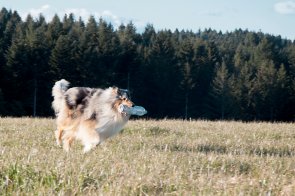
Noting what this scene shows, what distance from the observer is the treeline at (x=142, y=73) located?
2069 inches

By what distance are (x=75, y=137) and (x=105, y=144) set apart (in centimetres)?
64

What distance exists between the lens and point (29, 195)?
4.66 m

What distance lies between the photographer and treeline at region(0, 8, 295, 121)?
172ft

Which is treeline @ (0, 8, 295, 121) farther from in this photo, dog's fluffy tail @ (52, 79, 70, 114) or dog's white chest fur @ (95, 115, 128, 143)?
dog's white chest fur @ (95, 115, 128, 143)

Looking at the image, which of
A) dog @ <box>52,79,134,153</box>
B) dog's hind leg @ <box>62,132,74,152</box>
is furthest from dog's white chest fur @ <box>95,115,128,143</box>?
dog's hind leg @ <box>62,132,74,152</box>

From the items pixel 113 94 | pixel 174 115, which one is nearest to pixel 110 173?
pixel 113 94

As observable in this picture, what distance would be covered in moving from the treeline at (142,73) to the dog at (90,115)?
3839 cm

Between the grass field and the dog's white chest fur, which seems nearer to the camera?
the grass field

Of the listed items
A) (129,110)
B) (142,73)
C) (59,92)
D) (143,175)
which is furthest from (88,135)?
(142,73)

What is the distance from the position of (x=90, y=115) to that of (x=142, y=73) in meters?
54.6

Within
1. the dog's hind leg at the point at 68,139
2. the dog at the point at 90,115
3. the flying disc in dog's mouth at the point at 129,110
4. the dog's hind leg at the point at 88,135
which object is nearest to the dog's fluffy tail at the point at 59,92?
the dog at the point at 90,115

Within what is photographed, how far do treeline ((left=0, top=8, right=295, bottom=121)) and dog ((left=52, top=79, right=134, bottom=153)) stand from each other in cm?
3839

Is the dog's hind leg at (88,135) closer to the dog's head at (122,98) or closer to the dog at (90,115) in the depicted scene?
the dog at (90,115)

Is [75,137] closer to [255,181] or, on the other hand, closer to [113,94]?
[113,94]
